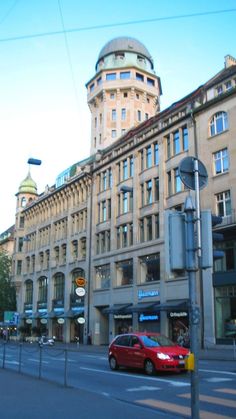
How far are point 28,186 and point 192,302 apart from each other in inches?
2750

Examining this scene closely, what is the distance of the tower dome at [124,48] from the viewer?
70.8 m

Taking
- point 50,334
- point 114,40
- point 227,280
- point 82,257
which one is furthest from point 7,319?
point 114,40

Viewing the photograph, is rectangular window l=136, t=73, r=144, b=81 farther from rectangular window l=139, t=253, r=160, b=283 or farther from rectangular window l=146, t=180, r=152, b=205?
rectangular window l=139, t=253, r=160, b=283

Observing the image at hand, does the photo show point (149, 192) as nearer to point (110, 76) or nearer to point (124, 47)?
point (110, 76)

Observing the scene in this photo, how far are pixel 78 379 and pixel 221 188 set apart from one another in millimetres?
21659

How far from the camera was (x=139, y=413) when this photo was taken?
355 inches

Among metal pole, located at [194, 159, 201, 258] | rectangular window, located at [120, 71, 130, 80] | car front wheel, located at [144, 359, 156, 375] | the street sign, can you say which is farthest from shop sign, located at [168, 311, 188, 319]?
rectangular window, located at [120, 71, 130, 80]

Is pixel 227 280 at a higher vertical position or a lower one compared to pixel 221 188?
lower

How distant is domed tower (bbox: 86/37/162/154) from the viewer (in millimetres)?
67688

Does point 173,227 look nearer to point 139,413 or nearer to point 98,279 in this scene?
point 139,413

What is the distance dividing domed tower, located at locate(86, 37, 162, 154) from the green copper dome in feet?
38.3

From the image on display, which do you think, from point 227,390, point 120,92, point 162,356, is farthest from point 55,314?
point 227,390

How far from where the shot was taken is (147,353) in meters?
16.6

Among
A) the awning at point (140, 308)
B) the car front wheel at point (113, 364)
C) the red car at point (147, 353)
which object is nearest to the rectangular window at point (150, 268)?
the awning at point (140, 308)
